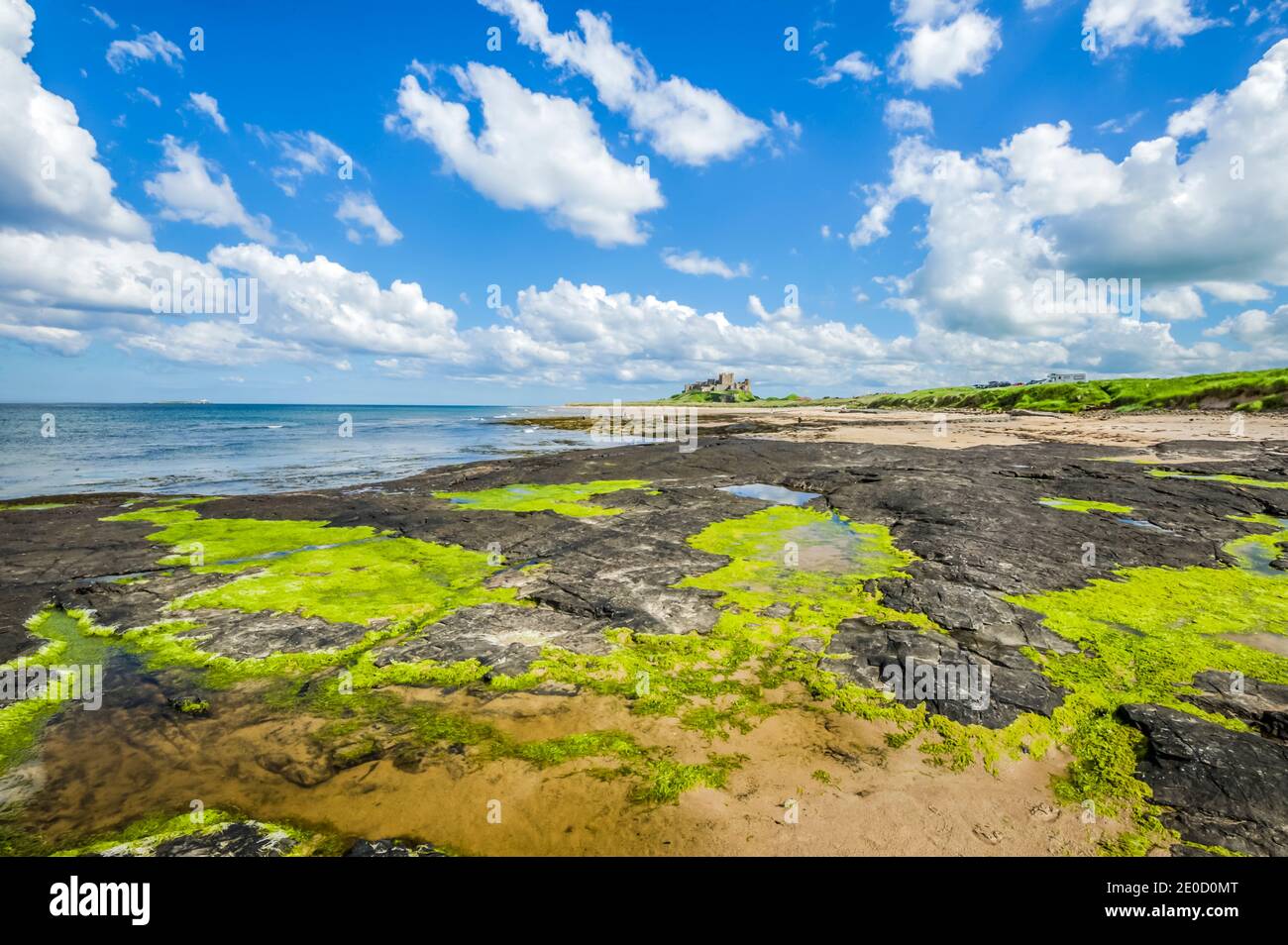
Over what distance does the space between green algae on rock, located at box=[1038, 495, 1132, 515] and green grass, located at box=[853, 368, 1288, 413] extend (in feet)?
199

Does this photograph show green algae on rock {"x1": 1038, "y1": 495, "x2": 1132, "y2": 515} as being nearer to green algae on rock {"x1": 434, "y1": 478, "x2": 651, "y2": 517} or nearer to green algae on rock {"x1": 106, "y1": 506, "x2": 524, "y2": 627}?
green algae on rock {"x1": 434, "y1": 478, "x2": 651, "y2": 517}

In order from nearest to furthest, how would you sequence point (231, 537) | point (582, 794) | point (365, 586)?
point (582, 794) → point (365, 586) → point (231, 537)

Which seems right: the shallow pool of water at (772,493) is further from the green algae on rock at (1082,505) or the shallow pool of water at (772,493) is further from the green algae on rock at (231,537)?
the green algae on rock at (231,537)

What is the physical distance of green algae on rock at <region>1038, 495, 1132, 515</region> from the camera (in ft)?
59.7

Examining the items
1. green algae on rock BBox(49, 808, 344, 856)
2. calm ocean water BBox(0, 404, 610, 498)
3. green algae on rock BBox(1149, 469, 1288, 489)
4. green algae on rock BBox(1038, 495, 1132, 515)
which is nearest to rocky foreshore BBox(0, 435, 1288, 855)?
green algae on rock BBox(49, 808, 344, 856)

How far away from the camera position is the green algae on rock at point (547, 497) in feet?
67.5

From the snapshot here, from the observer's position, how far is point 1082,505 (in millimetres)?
19094

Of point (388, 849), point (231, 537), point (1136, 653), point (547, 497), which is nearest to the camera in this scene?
point (388, 849)

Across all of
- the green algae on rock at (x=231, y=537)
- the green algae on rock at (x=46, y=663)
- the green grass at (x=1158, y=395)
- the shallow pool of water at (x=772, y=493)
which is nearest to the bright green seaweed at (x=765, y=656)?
the green algae on rock at (x=231, y=537)

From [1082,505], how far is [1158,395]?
71398 millimetres

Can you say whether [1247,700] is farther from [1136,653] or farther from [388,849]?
[388,849]

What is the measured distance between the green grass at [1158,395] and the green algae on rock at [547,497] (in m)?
73.3

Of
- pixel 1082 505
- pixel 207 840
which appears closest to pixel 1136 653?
pixel 207 840

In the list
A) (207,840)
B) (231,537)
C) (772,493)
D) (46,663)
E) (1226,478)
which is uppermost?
(1226,478)
